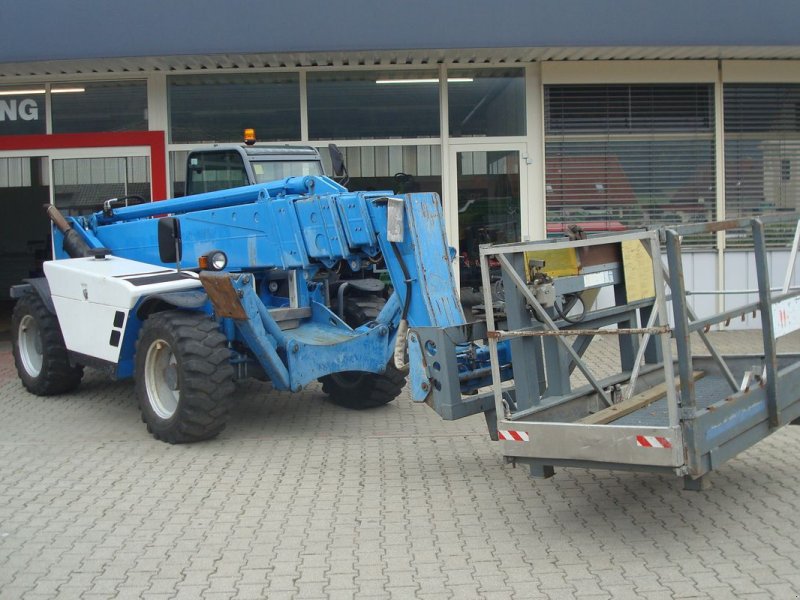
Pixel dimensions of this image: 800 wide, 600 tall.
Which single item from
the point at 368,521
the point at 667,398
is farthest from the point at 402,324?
the point at 667,398

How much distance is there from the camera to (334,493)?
6434 millimetres

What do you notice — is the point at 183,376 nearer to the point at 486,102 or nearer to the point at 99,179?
the point at 99,179

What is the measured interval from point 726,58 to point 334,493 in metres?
9.39

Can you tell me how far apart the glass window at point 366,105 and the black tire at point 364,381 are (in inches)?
186

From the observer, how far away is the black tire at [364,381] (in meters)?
8.76

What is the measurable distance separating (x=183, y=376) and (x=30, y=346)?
11.5 feet

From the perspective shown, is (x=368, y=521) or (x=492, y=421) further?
(x=492, y=421)

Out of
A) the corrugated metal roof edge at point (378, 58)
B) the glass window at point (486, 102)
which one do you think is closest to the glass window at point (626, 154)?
the glass window at point (486, 102)

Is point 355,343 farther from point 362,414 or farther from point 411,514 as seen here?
point 411,514

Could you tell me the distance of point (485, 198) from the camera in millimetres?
13328

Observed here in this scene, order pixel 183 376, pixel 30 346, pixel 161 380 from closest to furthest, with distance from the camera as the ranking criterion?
pixel 183 376, pixel 161 380, pixel 30 346

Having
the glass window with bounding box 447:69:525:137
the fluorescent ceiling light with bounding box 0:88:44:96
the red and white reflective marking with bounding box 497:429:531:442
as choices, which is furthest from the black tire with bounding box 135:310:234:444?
the fluorescent ceiling light with bounding box 0:88:44:96

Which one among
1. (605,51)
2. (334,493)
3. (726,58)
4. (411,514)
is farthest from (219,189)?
(726,58)

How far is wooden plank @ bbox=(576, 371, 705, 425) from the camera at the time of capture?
5836 millimetres
